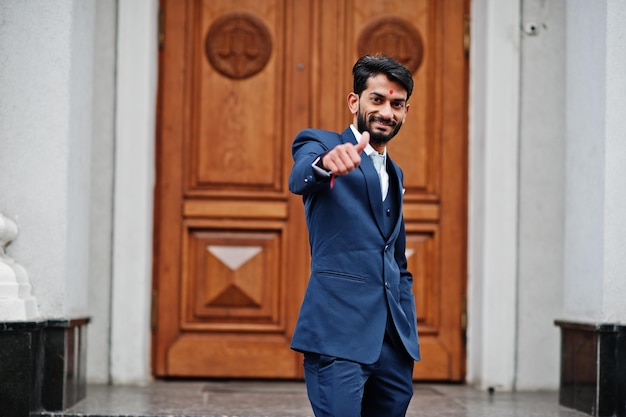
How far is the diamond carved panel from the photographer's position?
6816 millimetres

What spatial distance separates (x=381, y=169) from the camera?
12.4 feet

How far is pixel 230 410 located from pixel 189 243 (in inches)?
61.4

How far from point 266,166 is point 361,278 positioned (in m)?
3.32

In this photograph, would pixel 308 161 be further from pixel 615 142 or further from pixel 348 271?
pixel 615 142

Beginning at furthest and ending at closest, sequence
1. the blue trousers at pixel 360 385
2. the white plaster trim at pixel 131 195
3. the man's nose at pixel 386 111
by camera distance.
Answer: the white plaster trim at pixel 131 195 < the man's nose at pixel 386 111 < the blue trousers at pixel 360 385

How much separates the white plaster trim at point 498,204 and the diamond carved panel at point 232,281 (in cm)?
132

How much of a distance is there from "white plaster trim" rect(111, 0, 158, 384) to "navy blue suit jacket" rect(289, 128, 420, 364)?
3.12 metres

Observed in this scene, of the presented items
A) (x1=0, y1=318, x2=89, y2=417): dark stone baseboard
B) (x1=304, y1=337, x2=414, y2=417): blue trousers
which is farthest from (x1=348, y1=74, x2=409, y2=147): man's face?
(x1=0, y1=318, x2=89, y2=417): dark stone baseboard

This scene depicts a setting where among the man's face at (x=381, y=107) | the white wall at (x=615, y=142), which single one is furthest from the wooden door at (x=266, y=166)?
the man's face at (x=381, y=107)

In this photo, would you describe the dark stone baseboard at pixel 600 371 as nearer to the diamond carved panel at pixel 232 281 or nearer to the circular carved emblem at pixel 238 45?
the diamond carved panel at pixel 232 281

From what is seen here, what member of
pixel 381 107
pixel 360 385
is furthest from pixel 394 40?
pixel 360 385

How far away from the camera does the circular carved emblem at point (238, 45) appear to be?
6.86 meters

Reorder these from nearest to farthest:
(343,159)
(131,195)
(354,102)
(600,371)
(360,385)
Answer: (343,159) < (360,385) < (354,102) < (600,371) < (131,195)

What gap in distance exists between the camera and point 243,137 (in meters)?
6.86
